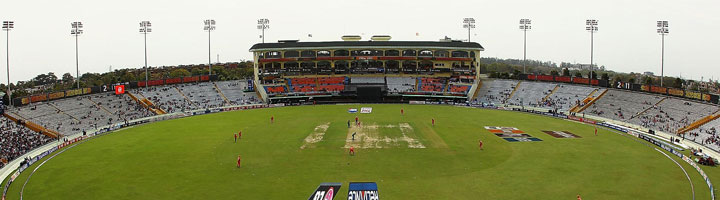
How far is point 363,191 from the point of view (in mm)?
32250

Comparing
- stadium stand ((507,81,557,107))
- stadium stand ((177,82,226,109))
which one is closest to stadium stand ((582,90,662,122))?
stadium stand ((507,81,557,107))

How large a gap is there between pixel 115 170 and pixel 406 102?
210 feet

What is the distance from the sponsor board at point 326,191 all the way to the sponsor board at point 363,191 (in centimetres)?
107

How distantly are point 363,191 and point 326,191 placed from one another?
2.69 m

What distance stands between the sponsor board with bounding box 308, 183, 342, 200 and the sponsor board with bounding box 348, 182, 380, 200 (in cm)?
107

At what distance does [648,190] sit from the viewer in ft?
107

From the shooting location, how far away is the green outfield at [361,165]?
107ft

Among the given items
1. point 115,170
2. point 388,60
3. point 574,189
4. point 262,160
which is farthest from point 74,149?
point 388,60

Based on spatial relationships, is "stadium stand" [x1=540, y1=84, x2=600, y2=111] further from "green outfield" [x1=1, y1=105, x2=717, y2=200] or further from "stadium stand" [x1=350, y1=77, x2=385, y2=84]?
"stadium stand" [x1=350, y1=77, x2=385, y2=84]

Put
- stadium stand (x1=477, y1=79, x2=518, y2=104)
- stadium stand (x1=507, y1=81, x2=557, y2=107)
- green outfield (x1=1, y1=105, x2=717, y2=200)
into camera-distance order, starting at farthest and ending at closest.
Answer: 1. stadium stand (x1=477, y1=79, x2=518, y2=104)
2. stadium stand (x1=507, y1=81, x2=557, y2=107)
3. green outfield (x1=1, y1=105, x2=717, y2=200)

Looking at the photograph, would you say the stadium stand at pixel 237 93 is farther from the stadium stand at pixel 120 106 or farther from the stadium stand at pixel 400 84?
the stadium stand at pixel 400 84

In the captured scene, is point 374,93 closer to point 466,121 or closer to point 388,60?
Result: point 388,60

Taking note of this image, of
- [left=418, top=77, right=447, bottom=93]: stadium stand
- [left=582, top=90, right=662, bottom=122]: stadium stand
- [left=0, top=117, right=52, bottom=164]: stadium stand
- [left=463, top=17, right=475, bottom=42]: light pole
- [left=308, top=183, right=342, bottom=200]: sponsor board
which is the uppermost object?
[left=463, top=17, right=475, bottom=42]: light pole

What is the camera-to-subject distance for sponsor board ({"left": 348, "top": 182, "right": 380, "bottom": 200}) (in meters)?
31.1
